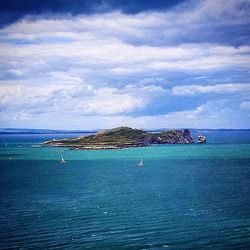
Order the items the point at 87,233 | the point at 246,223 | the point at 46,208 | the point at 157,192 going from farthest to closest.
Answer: the point at 157,192
the point at 46,208
the point at 246,223
the point at 87,233

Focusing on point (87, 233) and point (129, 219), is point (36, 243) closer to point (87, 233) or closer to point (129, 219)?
point (87, 233)

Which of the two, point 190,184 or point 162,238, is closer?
point 162,238

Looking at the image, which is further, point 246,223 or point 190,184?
point 190,184

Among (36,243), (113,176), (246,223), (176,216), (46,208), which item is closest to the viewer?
(36,243)

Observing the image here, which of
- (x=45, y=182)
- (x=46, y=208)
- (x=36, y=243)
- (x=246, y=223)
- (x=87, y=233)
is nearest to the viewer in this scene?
(x=36, y=243)

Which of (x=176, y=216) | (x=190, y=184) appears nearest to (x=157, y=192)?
(x=190, y=184)

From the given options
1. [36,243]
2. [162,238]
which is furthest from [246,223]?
[36,243]

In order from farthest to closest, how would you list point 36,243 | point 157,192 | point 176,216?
point 157,192, point 176,216, point 36,243

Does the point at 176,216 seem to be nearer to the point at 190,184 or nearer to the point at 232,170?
the point at 190,184
